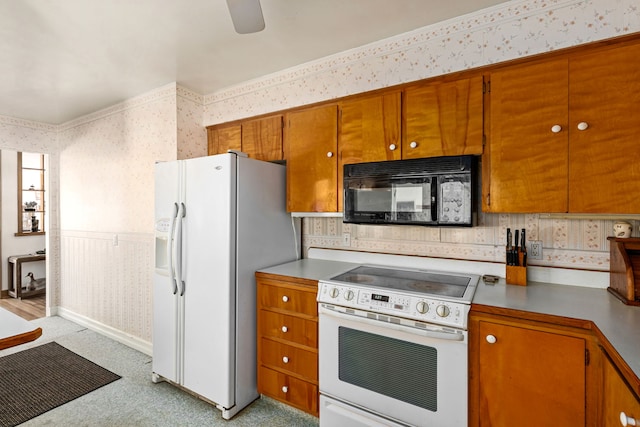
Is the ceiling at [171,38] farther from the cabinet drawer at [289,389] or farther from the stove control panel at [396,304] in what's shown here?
the cabinet drawer at [289,389]

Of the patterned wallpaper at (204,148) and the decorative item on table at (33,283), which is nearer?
the patterned wallpaper at (204,148)

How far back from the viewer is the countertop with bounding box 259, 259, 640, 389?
109 centimetres

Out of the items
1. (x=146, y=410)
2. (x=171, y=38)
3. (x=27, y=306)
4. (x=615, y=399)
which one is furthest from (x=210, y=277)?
(x=27, y=306)

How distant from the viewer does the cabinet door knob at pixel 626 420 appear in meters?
0.90

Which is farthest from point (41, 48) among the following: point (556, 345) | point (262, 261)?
point (556, 345)

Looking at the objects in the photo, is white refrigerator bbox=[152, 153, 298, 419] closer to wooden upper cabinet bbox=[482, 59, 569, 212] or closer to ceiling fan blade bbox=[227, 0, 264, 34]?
ceiling fan blade bbox=[227, 0, 264, 34]

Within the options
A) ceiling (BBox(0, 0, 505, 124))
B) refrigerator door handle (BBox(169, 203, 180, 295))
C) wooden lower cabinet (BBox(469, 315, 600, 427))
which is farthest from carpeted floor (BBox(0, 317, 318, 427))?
ceiling (BBox(0, 0, 505, 124))

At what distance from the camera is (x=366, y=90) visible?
2266 millimetres

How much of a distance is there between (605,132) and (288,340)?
2.10 m

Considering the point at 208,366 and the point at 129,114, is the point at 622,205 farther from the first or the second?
the point at 129,114

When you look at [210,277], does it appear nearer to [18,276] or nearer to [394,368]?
[394,368]

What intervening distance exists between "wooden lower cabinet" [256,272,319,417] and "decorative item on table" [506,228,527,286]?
1158 millimetres

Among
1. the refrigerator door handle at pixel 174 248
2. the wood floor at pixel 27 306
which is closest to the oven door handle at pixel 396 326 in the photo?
the refrigerator door handle at pixel 174 248

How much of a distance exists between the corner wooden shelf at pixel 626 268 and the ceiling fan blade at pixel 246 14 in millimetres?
2001
